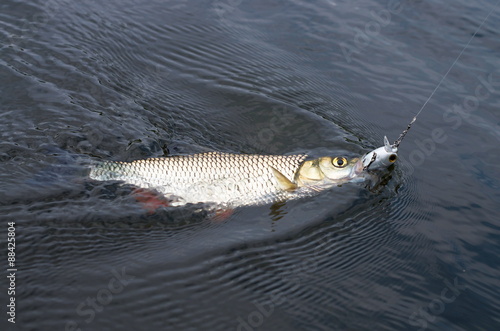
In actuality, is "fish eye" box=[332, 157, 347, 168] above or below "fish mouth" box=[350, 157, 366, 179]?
above

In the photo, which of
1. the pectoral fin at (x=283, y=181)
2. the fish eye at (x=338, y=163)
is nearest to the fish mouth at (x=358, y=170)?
the fish eye at (x=338, y=163)

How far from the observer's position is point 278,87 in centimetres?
905

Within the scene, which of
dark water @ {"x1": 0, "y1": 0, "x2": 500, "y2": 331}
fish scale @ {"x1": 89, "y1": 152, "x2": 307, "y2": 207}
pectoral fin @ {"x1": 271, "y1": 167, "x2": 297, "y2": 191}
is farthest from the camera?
pectoral fin @ {"x1": 271, "y1": 167, "x2": 297, "y2": 191}

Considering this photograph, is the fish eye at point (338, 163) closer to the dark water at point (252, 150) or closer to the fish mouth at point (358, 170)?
the fish mouth at point (358, 170)

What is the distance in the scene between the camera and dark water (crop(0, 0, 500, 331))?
5.14m

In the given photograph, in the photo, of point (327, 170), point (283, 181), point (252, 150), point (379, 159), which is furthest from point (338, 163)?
point (252, 150)

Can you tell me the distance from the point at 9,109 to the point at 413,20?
27.8 feet

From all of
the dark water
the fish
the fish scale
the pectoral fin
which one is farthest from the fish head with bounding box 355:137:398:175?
the fish scale

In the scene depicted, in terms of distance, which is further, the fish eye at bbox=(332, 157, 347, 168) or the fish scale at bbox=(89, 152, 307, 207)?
the fish eye at bbox=(332, 157, 347, 168)

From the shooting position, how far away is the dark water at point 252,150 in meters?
5.14

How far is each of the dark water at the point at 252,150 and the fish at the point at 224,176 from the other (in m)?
0.18

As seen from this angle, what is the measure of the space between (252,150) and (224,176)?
1181mm

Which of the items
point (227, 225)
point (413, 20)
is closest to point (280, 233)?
point (227, 225)

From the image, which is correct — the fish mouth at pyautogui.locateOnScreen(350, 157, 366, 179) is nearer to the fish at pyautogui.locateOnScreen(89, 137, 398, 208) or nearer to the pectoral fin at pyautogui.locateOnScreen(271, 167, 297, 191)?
the fish at pyautogui.locateOnScreen(89, 137, 398, 208)
